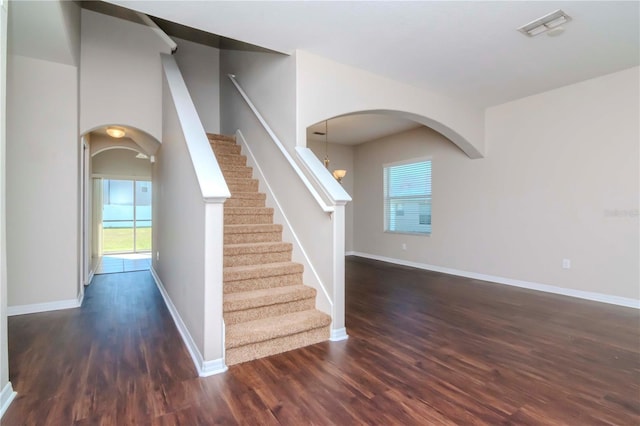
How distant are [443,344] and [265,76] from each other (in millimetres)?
3579

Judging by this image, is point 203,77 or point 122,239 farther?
point 122,239

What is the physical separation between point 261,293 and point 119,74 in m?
3.43

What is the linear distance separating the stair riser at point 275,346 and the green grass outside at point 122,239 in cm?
796

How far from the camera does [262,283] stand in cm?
295

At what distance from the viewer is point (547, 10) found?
2.55 meters

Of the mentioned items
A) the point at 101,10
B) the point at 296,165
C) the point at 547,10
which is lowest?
the point at 296,165

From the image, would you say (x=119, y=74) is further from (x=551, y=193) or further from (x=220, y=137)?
(x=551, y=193)

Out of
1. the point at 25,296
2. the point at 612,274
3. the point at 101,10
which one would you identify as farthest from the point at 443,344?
the point at 101,10

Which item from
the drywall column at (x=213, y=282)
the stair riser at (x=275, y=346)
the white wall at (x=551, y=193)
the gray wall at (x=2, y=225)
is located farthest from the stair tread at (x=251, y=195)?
the white wall at (x=551, y=193)

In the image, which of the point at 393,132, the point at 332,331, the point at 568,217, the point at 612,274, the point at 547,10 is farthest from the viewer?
the point at 393,132

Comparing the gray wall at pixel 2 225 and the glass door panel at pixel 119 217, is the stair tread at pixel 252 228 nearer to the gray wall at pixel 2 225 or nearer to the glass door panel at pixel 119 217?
the gray wall at pixel 2 225

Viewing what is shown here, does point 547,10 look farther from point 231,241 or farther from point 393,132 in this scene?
point 393,132

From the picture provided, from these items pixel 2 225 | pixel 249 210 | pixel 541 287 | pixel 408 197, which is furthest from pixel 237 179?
pixel 541 287

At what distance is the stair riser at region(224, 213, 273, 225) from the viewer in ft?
11.9
